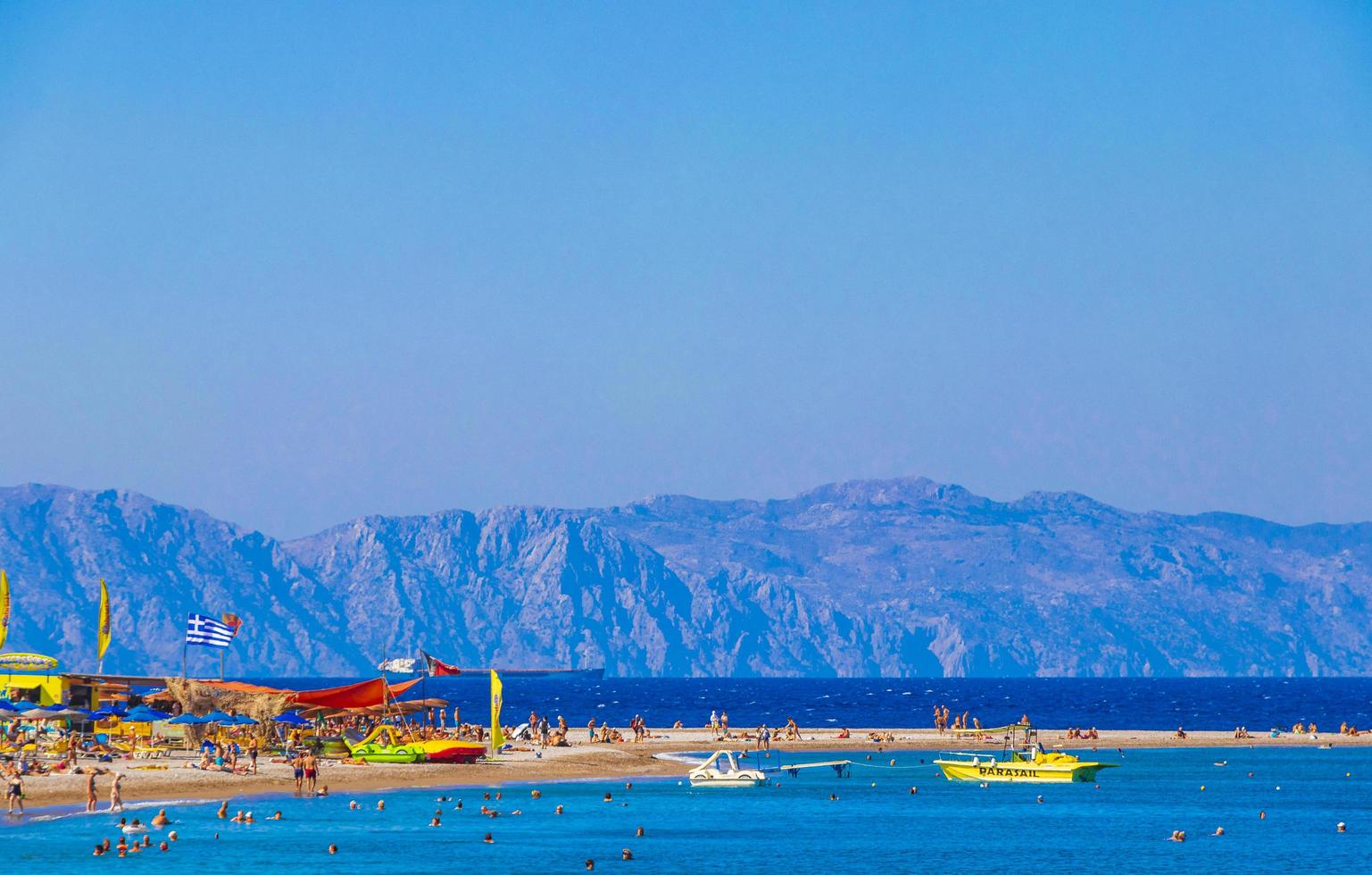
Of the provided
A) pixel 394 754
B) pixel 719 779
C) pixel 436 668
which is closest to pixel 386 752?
pixel 394 754

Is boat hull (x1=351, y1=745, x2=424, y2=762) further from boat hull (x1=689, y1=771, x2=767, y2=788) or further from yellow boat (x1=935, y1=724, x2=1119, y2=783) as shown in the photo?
yellow boat (x1=935, y1=724, x2=1119, y2=783)

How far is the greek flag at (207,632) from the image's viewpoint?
8988 centimetres

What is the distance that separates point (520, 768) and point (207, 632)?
716 inches

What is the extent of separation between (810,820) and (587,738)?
4936cm

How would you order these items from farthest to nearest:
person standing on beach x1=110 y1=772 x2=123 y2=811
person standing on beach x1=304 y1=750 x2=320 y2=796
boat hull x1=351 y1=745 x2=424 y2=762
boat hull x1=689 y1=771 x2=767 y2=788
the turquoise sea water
→ boat hull x1=351 y1=745 x2=424 y2=762
boat hull x1=689 y1=771 x2=767 y2=788
person standing on beach x1=304 y1=750 x2=320 y2=796
person standing on beach x1=110 y1=772 x2=123 y2=811
the turquoise sea water

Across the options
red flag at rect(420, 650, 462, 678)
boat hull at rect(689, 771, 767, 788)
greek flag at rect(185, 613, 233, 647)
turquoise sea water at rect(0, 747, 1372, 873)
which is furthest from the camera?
greek flag at rect(185, 613, 233, 647)

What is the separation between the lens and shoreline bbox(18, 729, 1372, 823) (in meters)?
68.4

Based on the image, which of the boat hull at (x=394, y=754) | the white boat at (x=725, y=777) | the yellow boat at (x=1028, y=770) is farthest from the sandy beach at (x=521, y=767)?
the yellow boat at (x=1028, y=770)

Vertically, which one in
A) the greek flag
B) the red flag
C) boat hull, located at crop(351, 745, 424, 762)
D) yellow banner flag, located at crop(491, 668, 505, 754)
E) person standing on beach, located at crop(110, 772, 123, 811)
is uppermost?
the greek flag

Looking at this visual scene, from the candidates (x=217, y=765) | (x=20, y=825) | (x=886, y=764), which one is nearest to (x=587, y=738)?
(x=886, y=764)

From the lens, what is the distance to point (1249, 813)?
236 feet

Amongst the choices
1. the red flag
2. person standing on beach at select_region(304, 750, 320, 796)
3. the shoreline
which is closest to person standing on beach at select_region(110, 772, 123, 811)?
the shoreline

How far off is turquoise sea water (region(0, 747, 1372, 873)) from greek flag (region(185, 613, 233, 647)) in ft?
68.0

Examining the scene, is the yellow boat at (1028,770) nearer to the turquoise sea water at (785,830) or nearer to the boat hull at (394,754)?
the turquoise sea water at (785,830)
